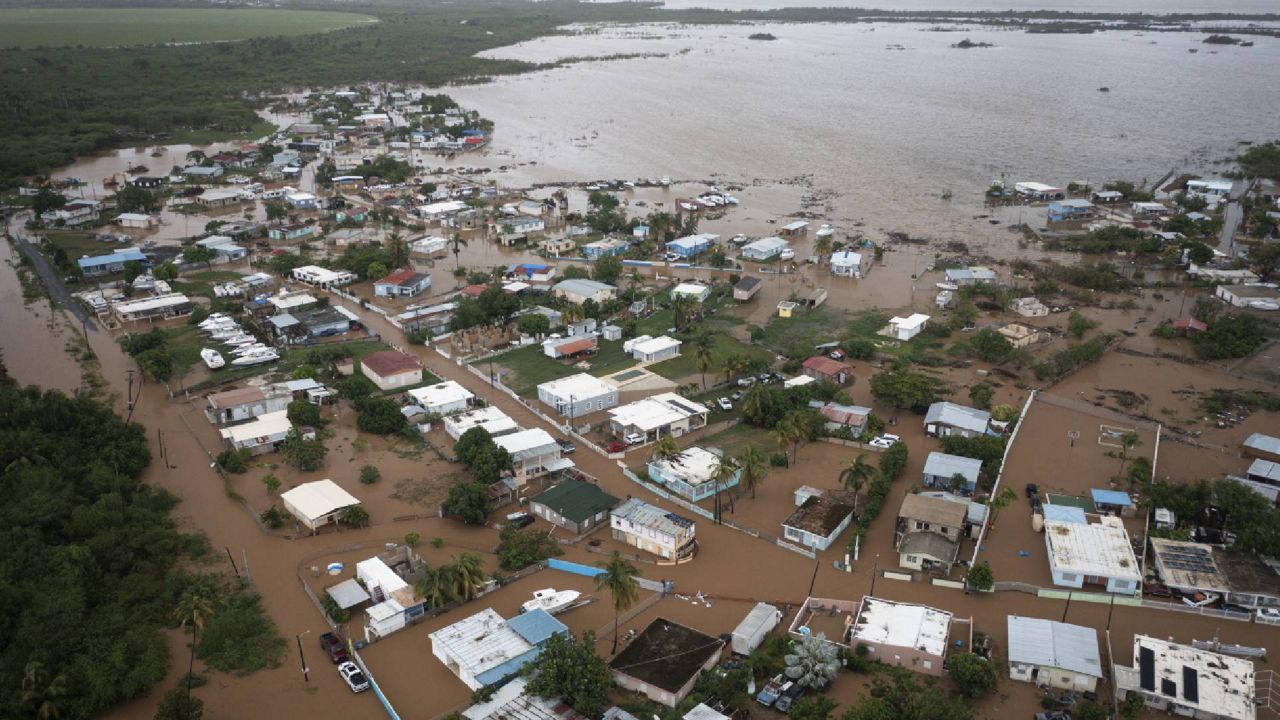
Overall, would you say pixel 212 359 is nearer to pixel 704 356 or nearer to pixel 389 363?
pixel 389 363

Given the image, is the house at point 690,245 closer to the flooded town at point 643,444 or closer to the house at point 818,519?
the flooded town at point 643,444

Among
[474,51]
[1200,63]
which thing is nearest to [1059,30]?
[1200,63]

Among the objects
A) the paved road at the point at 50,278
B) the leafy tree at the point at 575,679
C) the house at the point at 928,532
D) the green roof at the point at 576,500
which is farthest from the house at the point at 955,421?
the paved road at the point at 50,278

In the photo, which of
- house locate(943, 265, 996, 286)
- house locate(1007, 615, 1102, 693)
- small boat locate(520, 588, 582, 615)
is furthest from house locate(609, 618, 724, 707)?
house locate(943, 265, 996, 286)

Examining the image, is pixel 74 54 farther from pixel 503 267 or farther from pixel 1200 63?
pixel 1200 63

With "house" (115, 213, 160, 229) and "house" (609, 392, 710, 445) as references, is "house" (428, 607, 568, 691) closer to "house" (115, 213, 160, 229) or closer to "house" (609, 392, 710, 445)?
"house" (609, 392, 710, 445)

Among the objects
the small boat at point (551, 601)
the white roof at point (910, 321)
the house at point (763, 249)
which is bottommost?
the small boat at point (551, 601)
